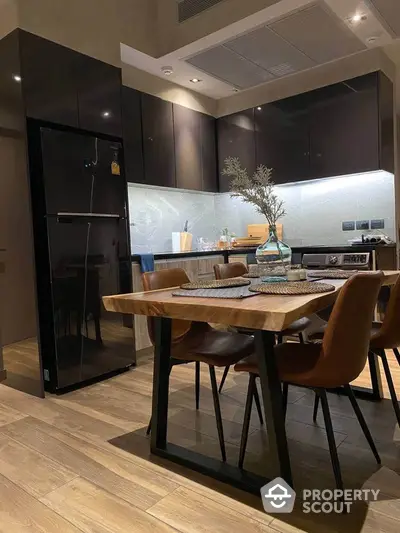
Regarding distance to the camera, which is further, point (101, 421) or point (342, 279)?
point (101, 421)

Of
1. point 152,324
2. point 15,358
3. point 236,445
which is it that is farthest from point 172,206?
point 236,445

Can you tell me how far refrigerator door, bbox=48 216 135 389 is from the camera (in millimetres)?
2875

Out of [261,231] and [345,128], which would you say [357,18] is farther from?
[261,231]

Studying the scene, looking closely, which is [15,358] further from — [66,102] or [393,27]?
[393,27]

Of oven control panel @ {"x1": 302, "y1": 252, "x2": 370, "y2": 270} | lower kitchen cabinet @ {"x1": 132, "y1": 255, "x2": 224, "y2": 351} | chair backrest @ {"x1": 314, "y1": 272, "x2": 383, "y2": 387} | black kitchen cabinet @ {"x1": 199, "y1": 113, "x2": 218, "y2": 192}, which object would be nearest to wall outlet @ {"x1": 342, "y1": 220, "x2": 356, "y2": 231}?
oven control panel @ {"x1": 302, "y1": 252, "x2": 370, "y2": 270}

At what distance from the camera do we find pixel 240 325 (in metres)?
1.36

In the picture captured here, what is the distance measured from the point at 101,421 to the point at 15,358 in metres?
1.04

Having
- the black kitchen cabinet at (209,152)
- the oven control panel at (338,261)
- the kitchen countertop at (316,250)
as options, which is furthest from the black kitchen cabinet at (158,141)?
the oven control panel at (338,261)

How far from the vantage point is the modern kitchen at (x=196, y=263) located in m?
1.60

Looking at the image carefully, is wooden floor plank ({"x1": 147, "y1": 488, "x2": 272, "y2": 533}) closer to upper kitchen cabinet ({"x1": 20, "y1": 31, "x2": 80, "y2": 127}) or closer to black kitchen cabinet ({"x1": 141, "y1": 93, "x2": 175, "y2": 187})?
upper kitchen cabinet ({"x1": 20, "y1": 31, "x2": 80, "y2": 127})

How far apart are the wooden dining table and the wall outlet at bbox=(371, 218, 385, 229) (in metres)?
2.78

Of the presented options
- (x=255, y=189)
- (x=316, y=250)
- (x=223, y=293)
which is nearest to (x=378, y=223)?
(x=316, y=250)

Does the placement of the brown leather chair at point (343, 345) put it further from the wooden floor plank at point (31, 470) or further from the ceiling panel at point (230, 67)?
the ceiling panel at point (230, 67)

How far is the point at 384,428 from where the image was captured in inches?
84.7
